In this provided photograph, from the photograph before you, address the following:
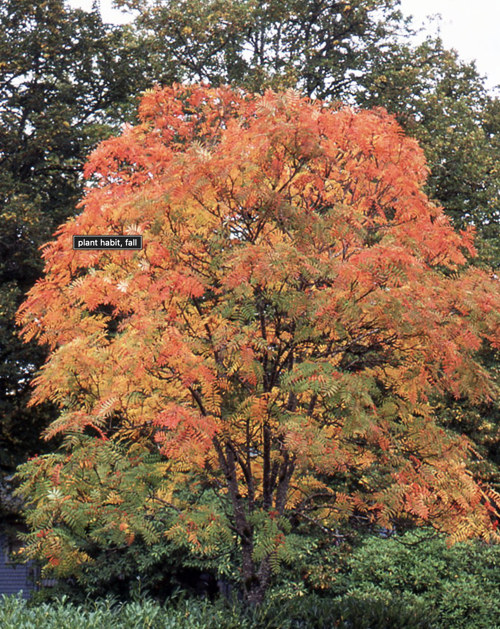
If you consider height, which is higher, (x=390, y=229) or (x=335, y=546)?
(x=390, y=229)

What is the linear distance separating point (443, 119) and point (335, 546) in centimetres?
1379

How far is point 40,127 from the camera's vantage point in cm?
2133

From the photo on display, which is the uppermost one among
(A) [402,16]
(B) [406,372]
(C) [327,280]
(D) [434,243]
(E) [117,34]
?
(A) [402,16]

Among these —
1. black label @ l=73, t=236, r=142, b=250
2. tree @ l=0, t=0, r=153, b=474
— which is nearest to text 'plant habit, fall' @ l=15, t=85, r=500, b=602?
black label @ l=73, t=236, r=142, b=250

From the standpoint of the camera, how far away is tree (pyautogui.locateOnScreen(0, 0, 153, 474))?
19594 millimetres

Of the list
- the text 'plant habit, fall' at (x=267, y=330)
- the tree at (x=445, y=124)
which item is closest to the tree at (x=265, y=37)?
the tree at (x=445, y=124)

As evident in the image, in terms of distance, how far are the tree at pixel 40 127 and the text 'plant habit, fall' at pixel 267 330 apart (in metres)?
10.1

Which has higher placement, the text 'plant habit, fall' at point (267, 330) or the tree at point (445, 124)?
the tree at point (445, 124)

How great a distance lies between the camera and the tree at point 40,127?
64.3ft

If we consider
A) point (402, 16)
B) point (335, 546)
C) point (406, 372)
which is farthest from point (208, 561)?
point (402, 16)

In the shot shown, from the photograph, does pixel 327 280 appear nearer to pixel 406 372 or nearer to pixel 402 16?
pixel 406 372

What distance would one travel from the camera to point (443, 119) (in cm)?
2314

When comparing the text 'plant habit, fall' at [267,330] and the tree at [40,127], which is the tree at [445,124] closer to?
the tree at [40,127]

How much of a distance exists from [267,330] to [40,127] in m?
14.3
